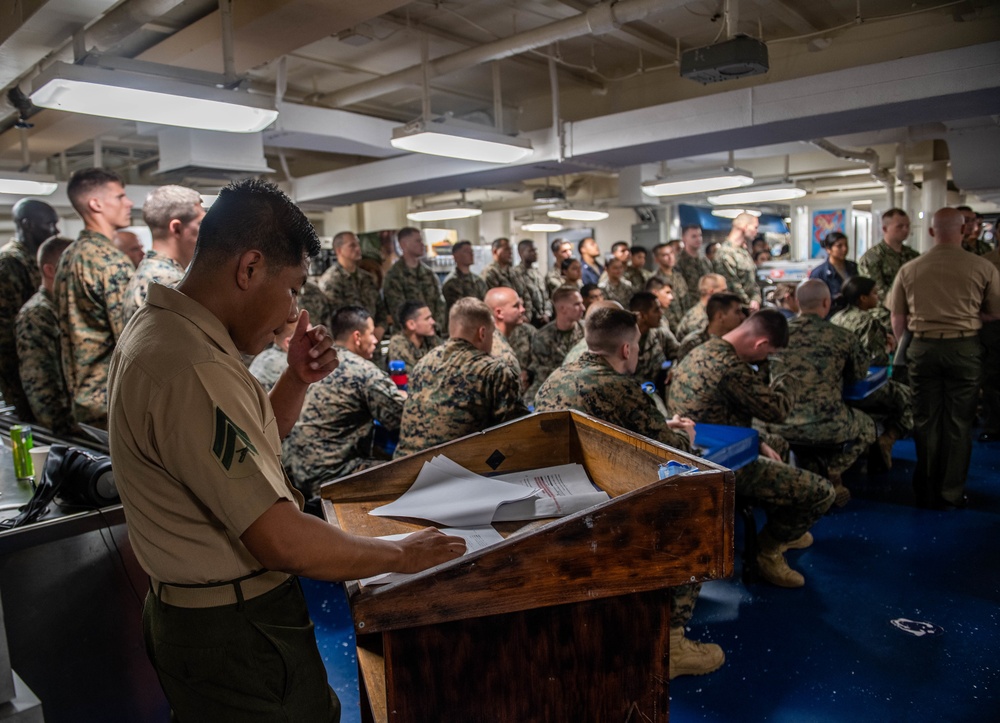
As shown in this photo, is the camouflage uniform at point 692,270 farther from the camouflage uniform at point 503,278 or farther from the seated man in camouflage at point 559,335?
the seated man in camouflage at point 559,335

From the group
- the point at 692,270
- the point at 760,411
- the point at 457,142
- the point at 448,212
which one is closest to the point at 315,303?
the point at 457,142

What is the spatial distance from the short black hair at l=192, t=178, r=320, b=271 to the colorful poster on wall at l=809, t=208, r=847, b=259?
45.2 ft

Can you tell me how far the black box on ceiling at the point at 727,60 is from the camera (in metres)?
3.55

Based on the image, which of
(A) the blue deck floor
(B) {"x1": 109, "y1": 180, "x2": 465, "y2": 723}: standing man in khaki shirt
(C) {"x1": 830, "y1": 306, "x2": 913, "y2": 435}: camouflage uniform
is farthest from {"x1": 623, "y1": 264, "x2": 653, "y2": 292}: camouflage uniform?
(B) {"x1": 109, "y1": 180, "x2": 465, "y2": 723}: standing man in khaki shirt

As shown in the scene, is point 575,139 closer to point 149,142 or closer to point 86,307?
point 86,307

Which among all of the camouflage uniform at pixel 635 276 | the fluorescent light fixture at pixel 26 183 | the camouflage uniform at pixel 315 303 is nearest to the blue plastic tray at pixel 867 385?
the camouflage uniform at pixel 635 276

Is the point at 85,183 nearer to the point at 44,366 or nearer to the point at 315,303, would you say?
the point at 44,366

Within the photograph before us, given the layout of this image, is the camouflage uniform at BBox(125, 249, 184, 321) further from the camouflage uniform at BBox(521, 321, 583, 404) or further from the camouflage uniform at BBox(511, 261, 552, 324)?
the camouflage uniform at BBox(511, 261, 552, 324)

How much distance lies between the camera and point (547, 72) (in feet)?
22.9

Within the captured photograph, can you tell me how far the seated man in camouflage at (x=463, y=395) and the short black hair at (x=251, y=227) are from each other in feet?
5.75

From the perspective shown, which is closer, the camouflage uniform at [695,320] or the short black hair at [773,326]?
the short black hair at [773,326]

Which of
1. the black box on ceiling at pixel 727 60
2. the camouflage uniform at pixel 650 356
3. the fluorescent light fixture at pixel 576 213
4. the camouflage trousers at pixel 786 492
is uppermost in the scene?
the black box on ceiling at pixel 727 60

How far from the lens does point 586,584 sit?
118cm

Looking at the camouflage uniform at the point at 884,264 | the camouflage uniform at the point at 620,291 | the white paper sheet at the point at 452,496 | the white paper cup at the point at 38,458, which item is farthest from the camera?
the camouflage uniform at the point at 620,291
